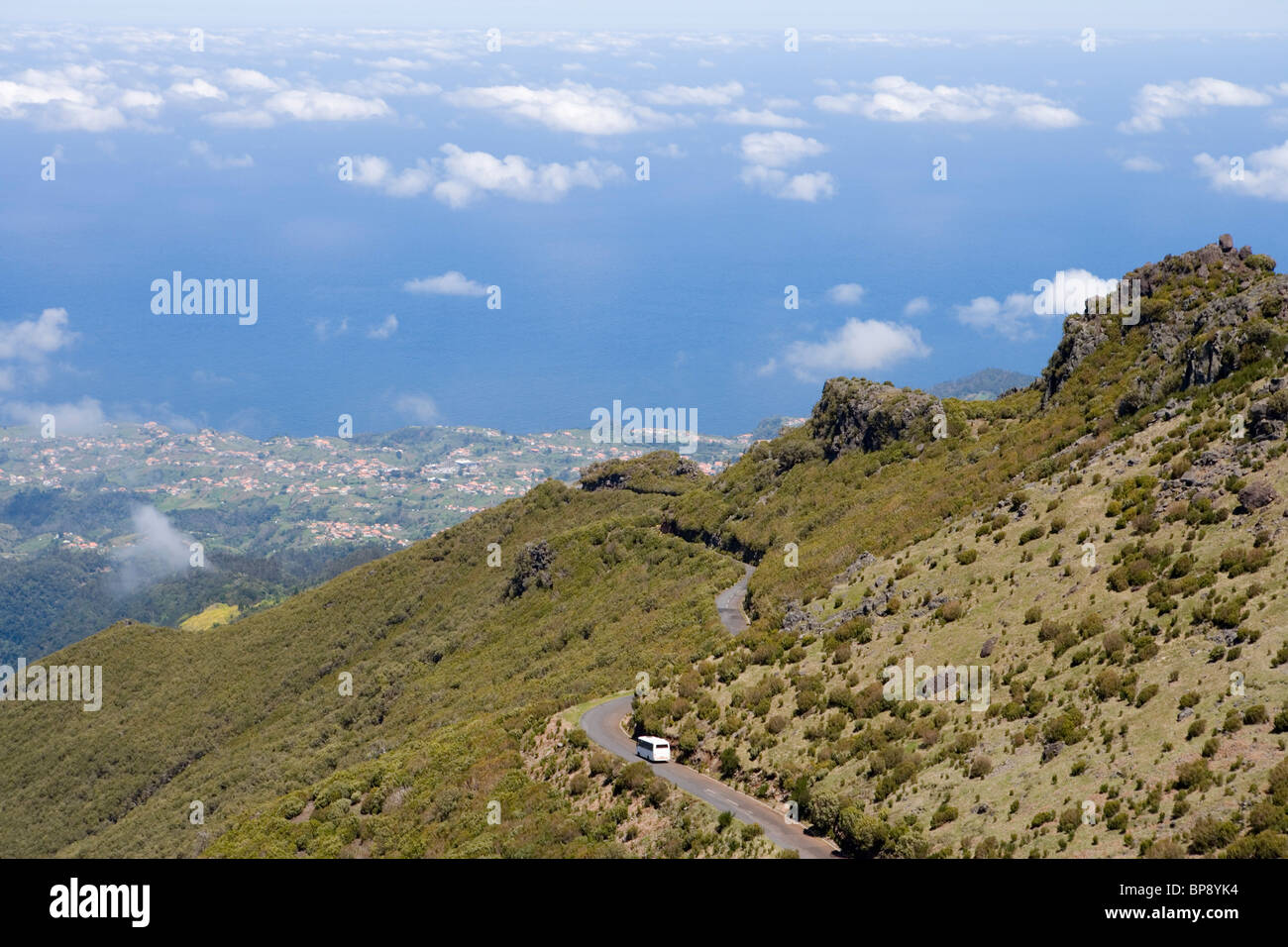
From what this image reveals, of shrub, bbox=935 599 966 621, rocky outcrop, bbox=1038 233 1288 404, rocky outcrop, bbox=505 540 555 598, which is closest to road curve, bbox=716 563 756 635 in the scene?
shrub, bbox=935 599 966 621

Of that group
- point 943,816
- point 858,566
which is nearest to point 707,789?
point 943,816

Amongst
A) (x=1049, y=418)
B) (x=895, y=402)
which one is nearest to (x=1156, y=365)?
(x=1049, y=418)

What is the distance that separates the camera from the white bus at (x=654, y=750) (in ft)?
114

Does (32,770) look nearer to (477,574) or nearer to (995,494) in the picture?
(477,574)

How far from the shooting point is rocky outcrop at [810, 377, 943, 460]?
216 ft

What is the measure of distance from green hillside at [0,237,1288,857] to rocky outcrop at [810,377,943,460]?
0.26m

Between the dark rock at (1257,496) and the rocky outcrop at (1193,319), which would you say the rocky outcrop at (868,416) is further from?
the dark rock at (1257,496)

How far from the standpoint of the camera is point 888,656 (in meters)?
35.2

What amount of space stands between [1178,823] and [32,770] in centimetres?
9528

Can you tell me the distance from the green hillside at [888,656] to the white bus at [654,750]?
25.5 inches

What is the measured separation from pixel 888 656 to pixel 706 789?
25.8 feet

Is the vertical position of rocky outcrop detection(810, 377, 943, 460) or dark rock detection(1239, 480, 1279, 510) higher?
dark rock detection(1239, 480, 1279, 510)

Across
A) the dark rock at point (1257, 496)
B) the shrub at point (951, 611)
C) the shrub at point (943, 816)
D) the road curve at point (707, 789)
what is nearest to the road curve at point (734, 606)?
the road curve at point (707, 789)

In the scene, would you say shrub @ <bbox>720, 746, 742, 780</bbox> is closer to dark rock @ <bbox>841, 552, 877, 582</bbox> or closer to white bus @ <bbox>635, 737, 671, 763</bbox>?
white bus @ <bbox>635, 737, 671, 763</bbox>
